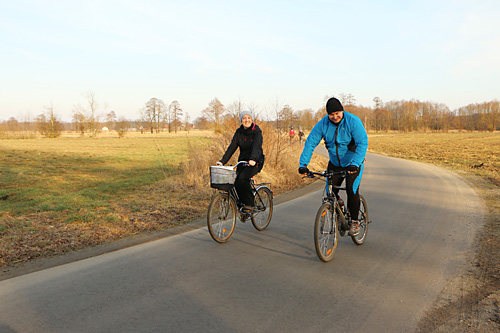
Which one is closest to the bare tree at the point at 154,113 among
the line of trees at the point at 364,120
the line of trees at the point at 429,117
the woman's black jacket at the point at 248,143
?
the line of trees at the point at 364,120

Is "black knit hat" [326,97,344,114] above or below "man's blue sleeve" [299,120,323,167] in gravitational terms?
above

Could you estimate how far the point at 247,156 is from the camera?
6559mm

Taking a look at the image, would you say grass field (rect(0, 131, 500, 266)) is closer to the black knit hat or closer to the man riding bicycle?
the man riding bicycle

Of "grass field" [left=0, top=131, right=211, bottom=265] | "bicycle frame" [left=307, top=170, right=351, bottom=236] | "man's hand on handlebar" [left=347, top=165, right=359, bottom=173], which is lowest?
"grass field" [left=0, top=131, right=211, bottom=265]

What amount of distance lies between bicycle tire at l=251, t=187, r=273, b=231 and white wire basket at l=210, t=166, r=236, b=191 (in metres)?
0.96

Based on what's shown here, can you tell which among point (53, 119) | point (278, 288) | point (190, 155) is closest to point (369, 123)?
point (53, 119)

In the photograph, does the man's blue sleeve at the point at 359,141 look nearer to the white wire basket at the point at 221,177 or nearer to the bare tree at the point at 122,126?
the white wire basket at the point at 221,177

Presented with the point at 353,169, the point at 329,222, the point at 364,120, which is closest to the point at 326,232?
the point at 329,222

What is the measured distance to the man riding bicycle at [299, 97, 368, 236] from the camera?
495 centimetres

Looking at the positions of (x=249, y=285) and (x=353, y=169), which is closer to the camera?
(x=249, y=285)

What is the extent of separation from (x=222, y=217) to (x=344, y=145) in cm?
233

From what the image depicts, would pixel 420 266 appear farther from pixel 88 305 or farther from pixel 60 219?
pixel 60 219

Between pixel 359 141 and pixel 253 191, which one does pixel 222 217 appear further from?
pixel 359 141

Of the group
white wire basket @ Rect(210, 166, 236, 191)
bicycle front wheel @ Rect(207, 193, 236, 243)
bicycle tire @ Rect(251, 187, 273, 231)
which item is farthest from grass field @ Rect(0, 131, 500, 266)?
white wire basket @ Rect(210, 166, 236, 191)
